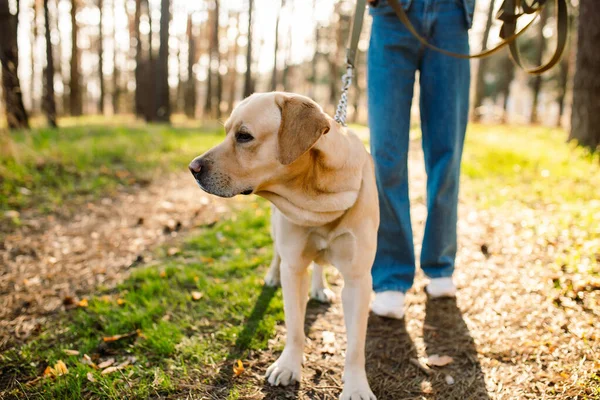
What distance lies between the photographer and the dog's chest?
222 cm

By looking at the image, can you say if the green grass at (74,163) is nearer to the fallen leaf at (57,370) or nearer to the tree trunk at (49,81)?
the tree trunk at (49,81)

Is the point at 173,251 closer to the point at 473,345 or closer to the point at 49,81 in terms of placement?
the point at 473,345

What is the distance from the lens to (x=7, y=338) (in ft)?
9.32

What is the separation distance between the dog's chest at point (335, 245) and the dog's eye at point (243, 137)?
0.57 metres

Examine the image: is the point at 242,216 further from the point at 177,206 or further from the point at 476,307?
the point at 476,307

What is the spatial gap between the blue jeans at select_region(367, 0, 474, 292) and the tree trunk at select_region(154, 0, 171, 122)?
1243 cm

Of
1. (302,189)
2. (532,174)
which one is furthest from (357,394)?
(532,174)

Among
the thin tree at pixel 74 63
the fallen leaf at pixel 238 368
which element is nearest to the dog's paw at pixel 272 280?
the fallen leaf at pixel 238 368

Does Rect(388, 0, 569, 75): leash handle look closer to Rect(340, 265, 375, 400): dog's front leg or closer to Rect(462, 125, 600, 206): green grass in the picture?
Rect(340, 265, 375, 400): dog's front leg

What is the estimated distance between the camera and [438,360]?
2637mm

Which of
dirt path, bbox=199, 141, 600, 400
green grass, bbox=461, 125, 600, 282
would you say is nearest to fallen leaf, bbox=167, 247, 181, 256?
dirt path, bbox=199, 141, 600, 400

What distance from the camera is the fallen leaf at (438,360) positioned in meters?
2.61

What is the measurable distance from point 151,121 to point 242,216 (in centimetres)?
1134

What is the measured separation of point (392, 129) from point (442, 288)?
121cm
